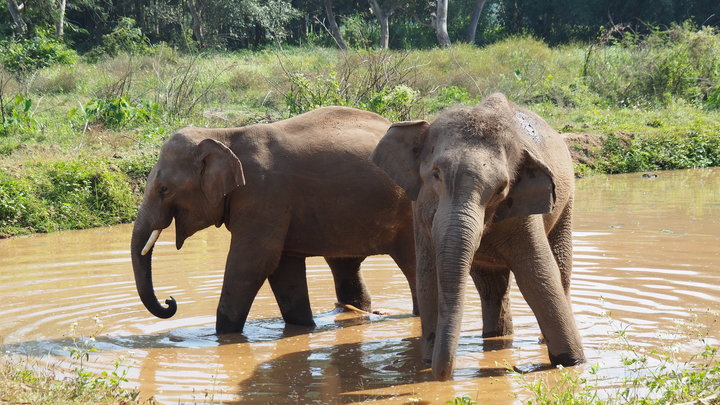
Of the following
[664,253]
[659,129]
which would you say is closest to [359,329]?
[664,253]

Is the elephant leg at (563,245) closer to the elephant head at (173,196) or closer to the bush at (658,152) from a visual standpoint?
the elephant head at (173,196)

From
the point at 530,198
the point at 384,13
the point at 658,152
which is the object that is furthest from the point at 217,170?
the point at 384,13

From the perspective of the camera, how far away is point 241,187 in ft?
26.1

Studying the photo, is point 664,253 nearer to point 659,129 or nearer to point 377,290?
point 377,290

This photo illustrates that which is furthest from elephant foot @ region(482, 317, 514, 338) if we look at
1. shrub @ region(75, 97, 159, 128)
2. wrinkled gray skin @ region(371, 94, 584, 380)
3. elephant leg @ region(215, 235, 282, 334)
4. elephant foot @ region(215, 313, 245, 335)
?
shrub @ region(75, 97, 159, 128)

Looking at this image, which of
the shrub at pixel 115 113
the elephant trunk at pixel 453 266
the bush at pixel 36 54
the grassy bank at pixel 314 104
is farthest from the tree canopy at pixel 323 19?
the elephant trunk at pixel 453 266

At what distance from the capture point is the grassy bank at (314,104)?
1407 cm

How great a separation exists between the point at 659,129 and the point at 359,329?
13.3 meters

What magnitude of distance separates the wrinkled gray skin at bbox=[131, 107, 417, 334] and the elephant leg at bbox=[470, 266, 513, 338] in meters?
0.85

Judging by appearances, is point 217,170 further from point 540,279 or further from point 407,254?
point 540,279

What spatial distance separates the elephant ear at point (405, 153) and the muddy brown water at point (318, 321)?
1.24 meters

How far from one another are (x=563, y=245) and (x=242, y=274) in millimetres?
2476

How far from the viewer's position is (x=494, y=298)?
737cm

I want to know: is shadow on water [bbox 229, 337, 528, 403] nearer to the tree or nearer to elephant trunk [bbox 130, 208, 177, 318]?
elephant trunk [bbox 130, 208, 177, 318]
